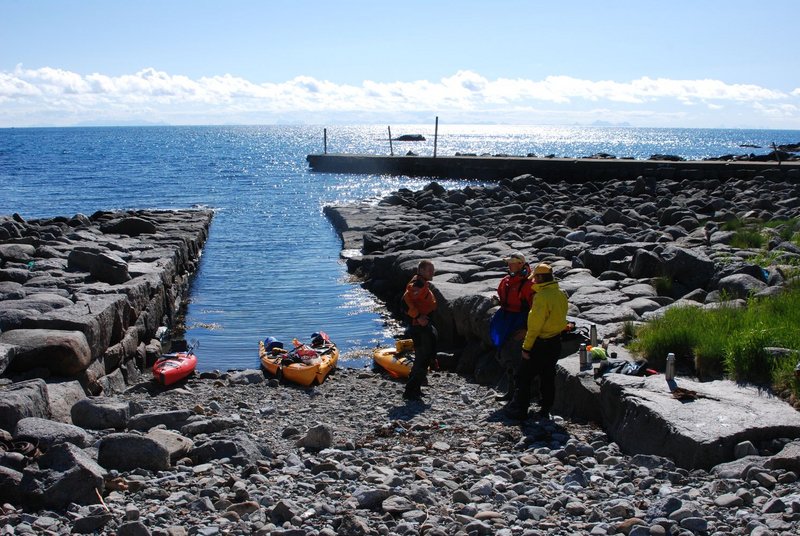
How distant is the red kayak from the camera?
34.2ft

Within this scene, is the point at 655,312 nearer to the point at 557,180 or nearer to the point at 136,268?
the point at 136,268

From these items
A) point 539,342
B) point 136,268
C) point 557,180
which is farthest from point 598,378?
point 557,180

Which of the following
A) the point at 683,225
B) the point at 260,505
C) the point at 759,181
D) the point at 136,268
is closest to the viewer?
the point at 260,505

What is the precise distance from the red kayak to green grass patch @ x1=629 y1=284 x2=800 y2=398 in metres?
5.44

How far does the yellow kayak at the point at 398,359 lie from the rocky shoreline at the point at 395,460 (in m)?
0.20

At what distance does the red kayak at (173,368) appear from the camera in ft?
34.2

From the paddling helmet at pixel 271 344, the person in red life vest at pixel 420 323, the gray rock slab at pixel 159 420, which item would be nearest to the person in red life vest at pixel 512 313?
the person in red life vest at pixel 420 323

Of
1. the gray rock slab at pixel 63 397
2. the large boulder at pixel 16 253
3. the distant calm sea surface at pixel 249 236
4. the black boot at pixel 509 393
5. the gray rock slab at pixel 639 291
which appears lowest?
the distant calm sea surface at pixel 249 236

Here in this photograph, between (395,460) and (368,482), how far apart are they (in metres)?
0.79

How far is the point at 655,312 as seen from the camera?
10391mm

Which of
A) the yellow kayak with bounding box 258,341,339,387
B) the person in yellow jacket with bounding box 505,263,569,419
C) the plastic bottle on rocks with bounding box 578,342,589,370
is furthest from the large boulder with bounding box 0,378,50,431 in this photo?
the plastic bottle on rocks with bounding box 578,342,589,370

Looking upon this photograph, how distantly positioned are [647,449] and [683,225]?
44.5ft

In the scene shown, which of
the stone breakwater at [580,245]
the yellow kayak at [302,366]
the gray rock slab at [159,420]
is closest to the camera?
the gray rock slab at [159,420]

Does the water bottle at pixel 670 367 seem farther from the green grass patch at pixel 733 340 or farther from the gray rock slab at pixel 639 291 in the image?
the gray rock slab at pixel 639 291
